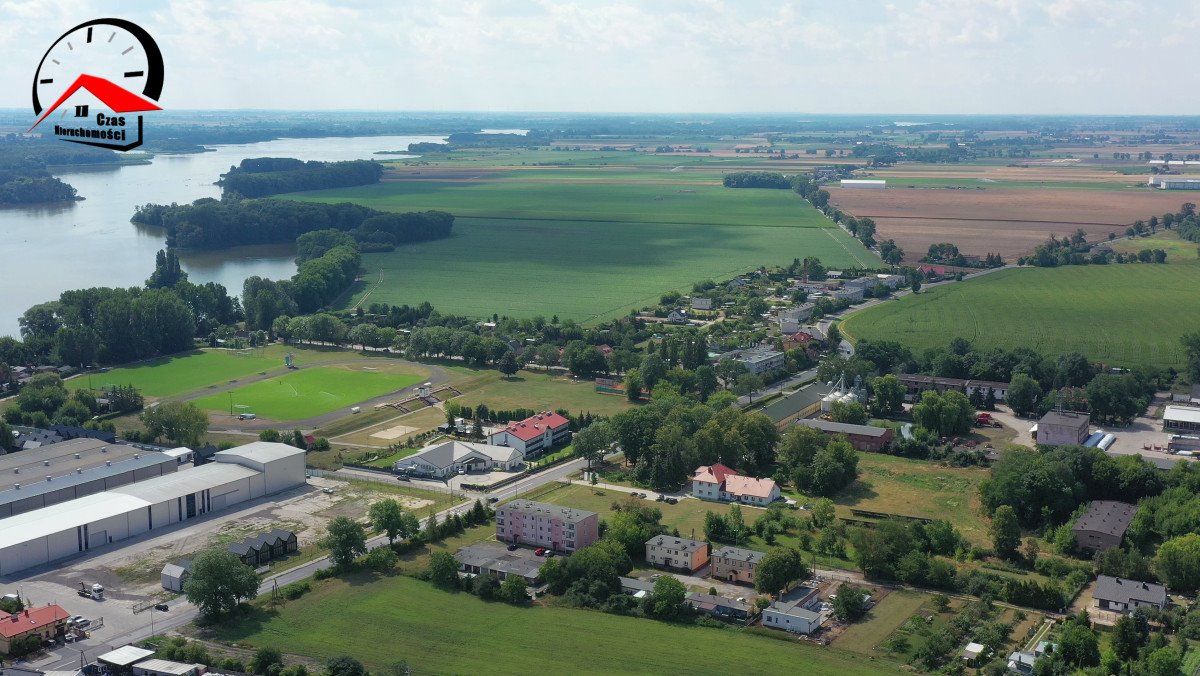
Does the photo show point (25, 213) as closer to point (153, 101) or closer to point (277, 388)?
point (277, 388)

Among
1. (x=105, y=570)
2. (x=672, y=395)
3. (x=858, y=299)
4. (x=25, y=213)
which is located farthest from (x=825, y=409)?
(x=25, y=213)

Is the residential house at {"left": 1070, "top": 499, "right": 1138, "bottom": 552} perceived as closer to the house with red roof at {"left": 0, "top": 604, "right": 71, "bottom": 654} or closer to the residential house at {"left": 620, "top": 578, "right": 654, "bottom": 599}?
the residential house at {"left": 620, "top": 578, "right": 654, "bottom": 599}

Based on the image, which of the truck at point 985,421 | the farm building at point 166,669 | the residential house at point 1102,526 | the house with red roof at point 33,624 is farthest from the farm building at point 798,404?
the house with red roof at point 33,624

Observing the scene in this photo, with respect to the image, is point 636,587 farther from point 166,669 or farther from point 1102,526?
point 1102,526

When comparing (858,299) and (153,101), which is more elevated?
(153,101)

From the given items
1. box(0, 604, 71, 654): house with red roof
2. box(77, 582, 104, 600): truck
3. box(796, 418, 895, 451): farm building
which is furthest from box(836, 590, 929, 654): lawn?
box(77, 582, 104, 600): truck

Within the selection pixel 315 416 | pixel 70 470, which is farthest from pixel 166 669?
pixel 315 416
